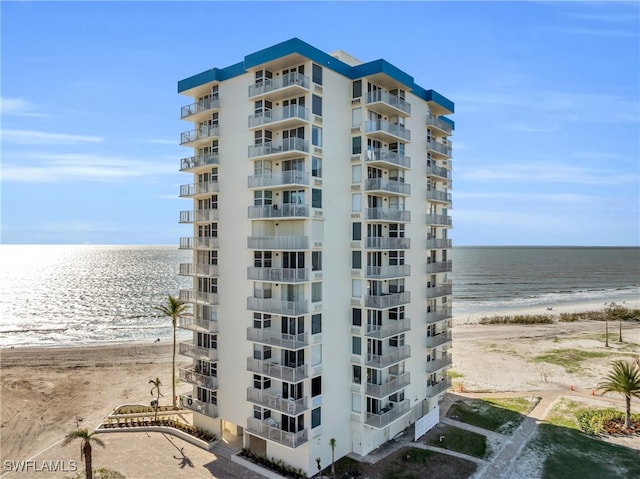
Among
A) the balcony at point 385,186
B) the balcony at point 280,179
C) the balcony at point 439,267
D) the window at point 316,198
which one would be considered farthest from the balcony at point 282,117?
the balcony at point 439,267

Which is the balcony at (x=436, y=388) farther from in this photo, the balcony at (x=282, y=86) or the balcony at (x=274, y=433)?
→ the balcony at (x=282, y=86)

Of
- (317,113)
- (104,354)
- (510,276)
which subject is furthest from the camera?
(510,276)

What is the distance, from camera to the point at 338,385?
3108 centimetres

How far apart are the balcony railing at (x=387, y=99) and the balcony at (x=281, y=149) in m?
7.06

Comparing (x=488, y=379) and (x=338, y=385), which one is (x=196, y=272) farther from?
(x=488, y=379)

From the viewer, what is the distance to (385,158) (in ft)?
107

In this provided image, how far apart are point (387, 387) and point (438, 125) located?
24.2 metres

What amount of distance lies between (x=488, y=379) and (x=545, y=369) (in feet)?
31.8

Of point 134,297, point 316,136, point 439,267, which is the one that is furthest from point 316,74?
point 134,297

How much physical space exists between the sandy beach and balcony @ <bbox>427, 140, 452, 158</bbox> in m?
26.4

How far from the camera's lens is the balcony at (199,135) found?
1303 inches

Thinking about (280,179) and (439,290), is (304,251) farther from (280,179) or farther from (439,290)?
(439,290)

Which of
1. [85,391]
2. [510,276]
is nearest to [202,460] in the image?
[85,391]

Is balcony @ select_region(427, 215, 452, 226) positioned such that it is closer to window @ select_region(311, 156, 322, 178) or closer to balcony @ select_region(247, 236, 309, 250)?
window @ select_region(311, 156, 322, 178)
